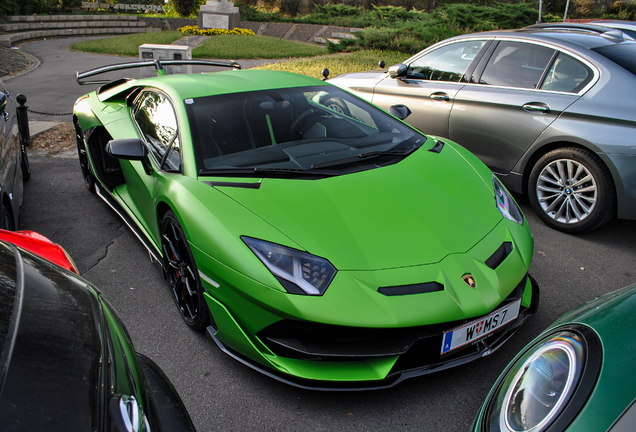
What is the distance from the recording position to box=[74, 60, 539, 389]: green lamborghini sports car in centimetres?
211

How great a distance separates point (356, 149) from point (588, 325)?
6.14ft

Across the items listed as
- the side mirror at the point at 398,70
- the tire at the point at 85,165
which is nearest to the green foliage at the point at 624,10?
the side mirror at the point at 398,70

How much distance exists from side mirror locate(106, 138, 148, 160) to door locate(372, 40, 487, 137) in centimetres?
302

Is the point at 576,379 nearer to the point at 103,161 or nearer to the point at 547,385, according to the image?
the point at 547,385

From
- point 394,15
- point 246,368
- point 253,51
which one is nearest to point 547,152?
point 246,368

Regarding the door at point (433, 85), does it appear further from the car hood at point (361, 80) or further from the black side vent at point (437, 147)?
the black side vent at point (437, 147)

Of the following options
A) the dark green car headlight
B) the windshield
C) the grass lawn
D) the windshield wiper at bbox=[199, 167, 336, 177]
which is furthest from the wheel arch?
the grass lawn

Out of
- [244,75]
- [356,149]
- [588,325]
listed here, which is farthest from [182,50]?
[588,325]

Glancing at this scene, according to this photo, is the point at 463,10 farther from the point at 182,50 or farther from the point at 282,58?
the point at 182,50

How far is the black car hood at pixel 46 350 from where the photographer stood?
1.03 m

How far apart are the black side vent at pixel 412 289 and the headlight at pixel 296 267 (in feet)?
0.81

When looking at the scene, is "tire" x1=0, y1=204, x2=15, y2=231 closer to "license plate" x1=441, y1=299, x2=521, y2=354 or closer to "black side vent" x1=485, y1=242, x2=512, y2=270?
"license plate" x1=441, y1=299, x2=521, y2=354

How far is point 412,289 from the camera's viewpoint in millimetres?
2131

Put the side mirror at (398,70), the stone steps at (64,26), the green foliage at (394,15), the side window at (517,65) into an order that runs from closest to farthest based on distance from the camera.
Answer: the side window at (517,65), the side mirror at (398,70), the stone steps at (64,26), the green foliage at (394,15)
